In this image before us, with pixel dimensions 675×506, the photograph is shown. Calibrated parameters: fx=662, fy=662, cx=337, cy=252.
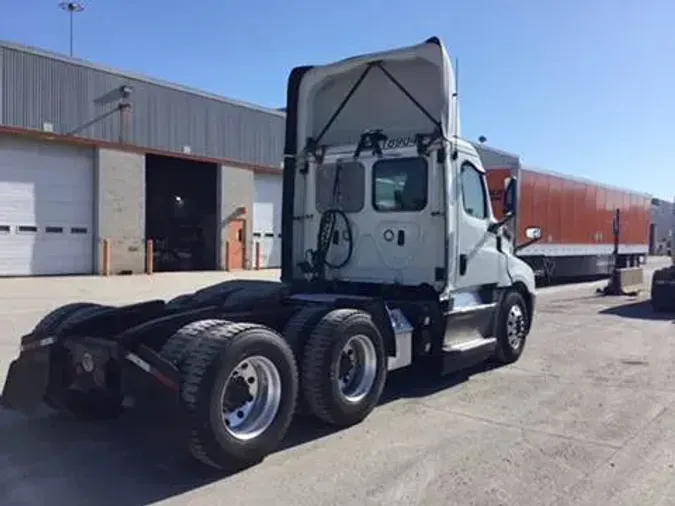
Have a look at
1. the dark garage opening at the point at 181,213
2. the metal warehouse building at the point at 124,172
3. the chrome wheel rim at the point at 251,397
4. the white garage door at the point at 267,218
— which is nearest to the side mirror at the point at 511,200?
the chrome wheel rim at the point at 251,397

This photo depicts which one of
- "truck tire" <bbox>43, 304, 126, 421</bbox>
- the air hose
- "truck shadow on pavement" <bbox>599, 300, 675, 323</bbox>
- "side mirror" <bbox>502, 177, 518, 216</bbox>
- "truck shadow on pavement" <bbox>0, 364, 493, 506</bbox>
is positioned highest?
"side mirror" <bbox>502, 177, 518, 216</bbox>

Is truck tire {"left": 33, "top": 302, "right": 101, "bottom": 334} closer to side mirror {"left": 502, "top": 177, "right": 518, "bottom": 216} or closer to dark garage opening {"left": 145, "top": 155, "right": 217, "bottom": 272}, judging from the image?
side mirror {"left": 502, "top": 177, "right": 518, "bottom": 216}

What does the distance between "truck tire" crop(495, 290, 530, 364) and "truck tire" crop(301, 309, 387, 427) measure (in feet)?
9.47

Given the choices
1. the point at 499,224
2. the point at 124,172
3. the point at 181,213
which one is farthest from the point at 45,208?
the point at 499,224

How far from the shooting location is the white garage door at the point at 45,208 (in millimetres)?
21766

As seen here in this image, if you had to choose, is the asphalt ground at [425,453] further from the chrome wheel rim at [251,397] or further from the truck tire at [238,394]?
the chrome wheel rim at [251,397]

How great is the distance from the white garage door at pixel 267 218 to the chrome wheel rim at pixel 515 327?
21.8m

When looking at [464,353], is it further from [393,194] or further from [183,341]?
[183,341]

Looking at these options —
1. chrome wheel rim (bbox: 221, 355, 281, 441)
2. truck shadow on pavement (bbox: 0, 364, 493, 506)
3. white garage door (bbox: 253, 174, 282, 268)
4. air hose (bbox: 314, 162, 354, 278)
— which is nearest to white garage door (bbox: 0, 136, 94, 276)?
white garage door (bbox: 253, 174, 282, 268)

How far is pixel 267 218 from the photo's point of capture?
31.3m

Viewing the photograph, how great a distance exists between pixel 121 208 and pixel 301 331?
20.5 m

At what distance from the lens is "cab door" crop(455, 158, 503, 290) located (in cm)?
779

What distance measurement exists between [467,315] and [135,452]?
164 inches

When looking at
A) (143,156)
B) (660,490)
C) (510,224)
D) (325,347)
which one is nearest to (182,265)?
(143,156)
